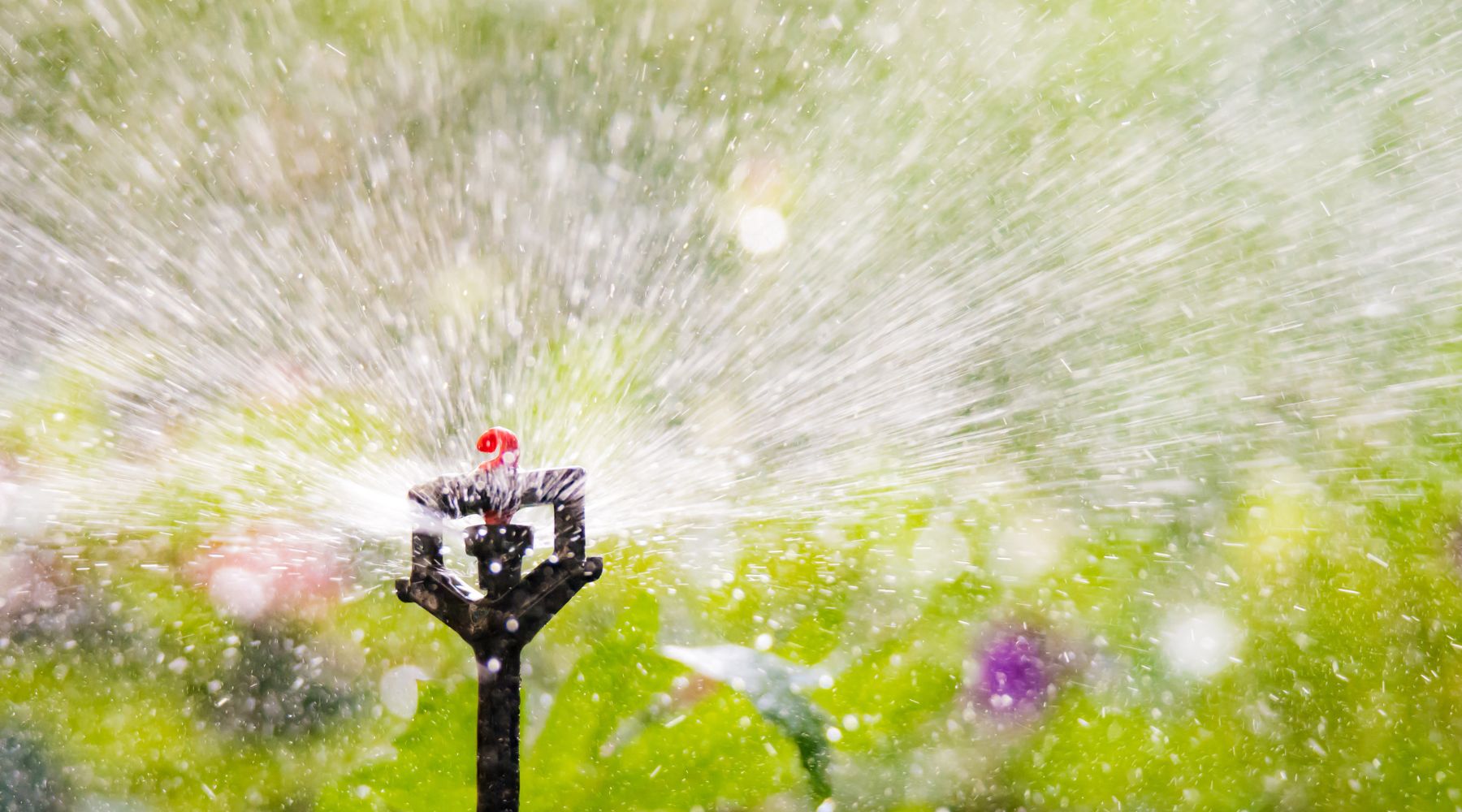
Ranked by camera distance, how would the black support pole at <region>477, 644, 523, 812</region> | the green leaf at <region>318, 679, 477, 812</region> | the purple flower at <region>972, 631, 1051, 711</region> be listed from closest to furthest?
the black support pole at <region>477, 644, 523, 812</region> → the green leaf at <region>318, 679, 477, 812</region> → the purple flower at <region>972, 631, 1051, 711</region>

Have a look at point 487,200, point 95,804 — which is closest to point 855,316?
point 487,200

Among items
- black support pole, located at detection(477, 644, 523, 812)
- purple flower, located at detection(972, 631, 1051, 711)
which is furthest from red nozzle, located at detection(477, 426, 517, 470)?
purple flower, located at detection(972, 631, 1051, 711)

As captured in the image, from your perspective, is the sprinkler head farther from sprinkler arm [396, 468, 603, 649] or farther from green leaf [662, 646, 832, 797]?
green leaf [662, 646, 832, 797]

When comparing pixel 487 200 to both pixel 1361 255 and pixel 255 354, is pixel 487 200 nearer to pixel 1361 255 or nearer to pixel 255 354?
pixel 255 354

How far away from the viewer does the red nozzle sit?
0.54 meters

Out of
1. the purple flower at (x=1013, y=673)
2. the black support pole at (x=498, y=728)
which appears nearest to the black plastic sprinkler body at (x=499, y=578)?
Answer: the black support pole at (x=498, y=728)

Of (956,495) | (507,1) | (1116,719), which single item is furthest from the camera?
(507,1)

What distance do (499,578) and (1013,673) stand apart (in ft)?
1.30

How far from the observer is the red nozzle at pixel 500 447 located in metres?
0.54

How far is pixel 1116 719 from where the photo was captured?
64cm

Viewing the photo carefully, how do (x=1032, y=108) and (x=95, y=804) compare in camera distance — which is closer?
(x=1032, y=108)

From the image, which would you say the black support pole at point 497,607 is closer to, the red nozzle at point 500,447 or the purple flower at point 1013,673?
the red nozzle at point 500,447

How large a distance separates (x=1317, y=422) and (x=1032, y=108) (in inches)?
13.2

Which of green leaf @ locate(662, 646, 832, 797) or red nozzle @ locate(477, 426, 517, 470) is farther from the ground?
red nozzle @ locate(477, 426, 517, 470)
